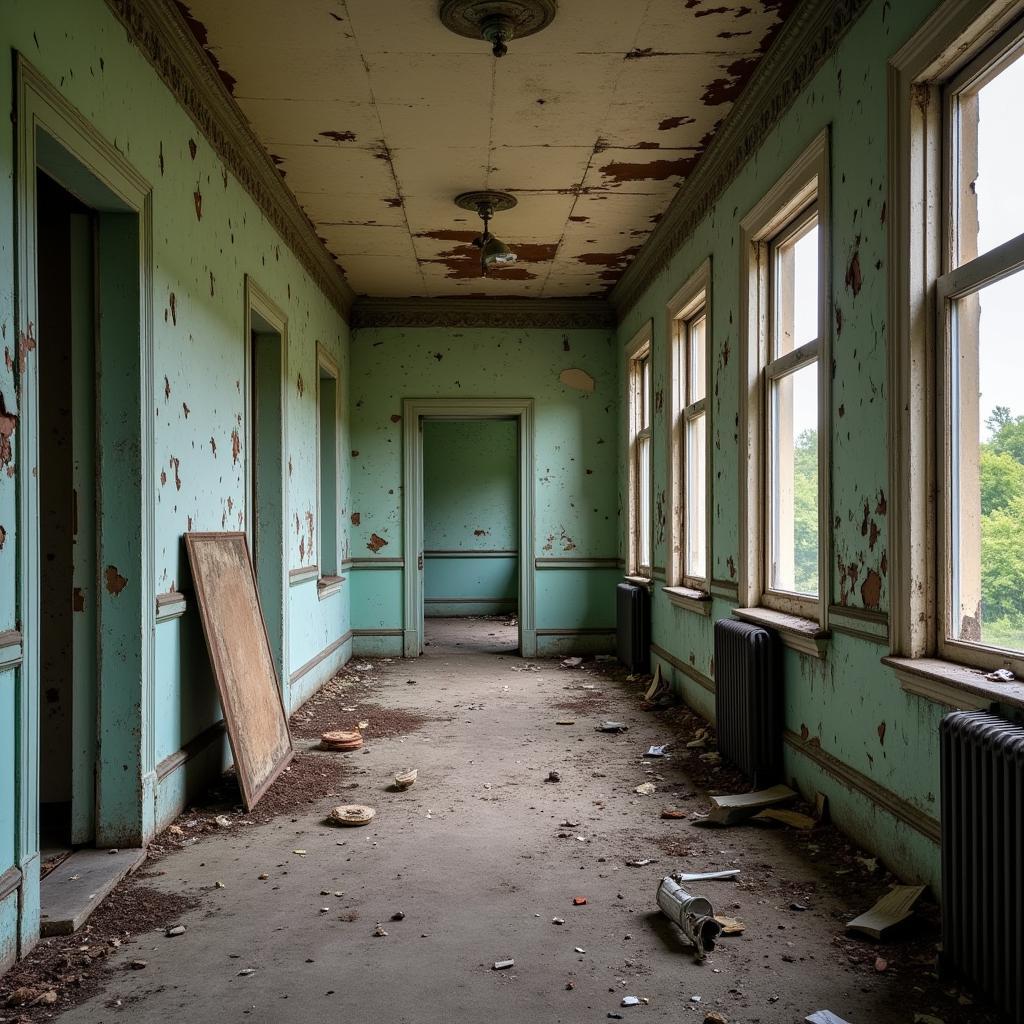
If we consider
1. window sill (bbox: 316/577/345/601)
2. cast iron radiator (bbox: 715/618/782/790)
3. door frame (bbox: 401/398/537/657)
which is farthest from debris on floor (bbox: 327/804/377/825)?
door frame (bbox: 401/398/537/657)

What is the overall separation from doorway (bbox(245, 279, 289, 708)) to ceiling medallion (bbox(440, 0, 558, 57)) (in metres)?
2.43

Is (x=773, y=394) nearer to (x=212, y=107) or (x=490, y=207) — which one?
(x=490, y=207)

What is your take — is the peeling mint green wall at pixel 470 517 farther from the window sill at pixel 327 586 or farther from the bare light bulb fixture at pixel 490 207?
the bare light bulb fixture at pixel 490 207

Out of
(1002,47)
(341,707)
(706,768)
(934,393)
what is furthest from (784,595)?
(341,707)

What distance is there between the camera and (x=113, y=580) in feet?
10.7

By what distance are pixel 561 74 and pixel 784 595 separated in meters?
2.59

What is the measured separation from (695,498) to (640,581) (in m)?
1.41

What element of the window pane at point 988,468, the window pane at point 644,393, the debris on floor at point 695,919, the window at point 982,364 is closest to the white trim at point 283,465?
the window pane at point 644,393

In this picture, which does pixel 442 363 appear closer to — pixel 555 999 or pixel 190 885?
pixel 190 885

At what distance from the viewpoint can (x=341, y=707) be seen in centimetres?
612

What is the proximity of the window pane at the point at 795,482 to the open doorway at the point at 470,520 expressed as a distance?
26.7 ft

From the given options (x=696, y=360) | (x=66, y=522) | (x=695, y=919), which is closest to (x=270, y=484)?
(x=66, y=522)

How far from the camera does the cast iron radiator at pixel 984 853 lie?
6.54 ft

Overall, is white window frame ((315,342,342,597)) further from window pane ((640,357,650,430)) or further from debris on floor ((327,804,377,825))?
debris on floor ((327,804,377,825))
